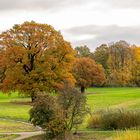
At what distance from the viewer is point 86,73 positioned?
96.1 m

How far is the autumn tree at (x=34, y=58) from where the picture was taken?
6419 cm

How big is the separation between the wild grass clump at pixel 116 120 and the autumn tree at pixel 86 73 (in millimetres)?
59685

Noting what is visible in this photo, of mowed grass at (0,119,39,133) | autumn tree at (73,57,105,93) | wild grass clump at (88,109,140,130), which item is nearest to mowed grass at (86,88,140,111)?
mowed grass at (0,119,39,133)

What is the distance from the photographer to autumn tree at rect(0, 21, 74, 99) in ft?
211

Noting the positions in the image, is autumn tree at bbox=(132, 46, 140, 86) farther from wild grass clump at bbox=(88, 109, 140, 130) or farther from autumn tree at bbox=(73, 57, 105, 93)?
wild grass clump at bbox=(88, 109, 140, 130)

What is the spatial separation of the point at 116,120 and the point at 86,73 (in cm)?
6347

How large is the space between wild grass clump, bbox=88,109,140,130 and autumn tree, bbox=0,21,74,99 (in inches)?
1163

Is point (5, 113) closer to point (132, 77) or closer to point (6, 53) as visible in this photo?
point (6, 53)

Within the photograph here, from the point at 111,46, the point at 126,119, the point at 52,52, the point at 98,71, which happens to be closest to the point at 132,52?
the point at 111,46

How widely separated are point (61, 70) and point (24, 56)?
19.2 ft

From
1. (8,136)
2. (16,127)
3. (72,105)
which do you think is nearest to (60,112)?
(72,105)

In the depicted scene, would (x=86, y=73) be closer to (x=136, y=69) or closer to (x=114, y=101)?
(x=114, y=101)

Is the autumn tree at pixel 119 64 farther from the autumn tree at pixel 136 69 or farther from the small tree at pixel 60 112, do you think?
the small tree at pixel 60 112

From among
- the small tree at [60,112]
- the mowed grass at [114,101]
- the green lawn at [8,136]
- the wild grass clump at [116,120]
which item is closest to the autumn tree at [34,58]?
the mowed grass at [114,101]
